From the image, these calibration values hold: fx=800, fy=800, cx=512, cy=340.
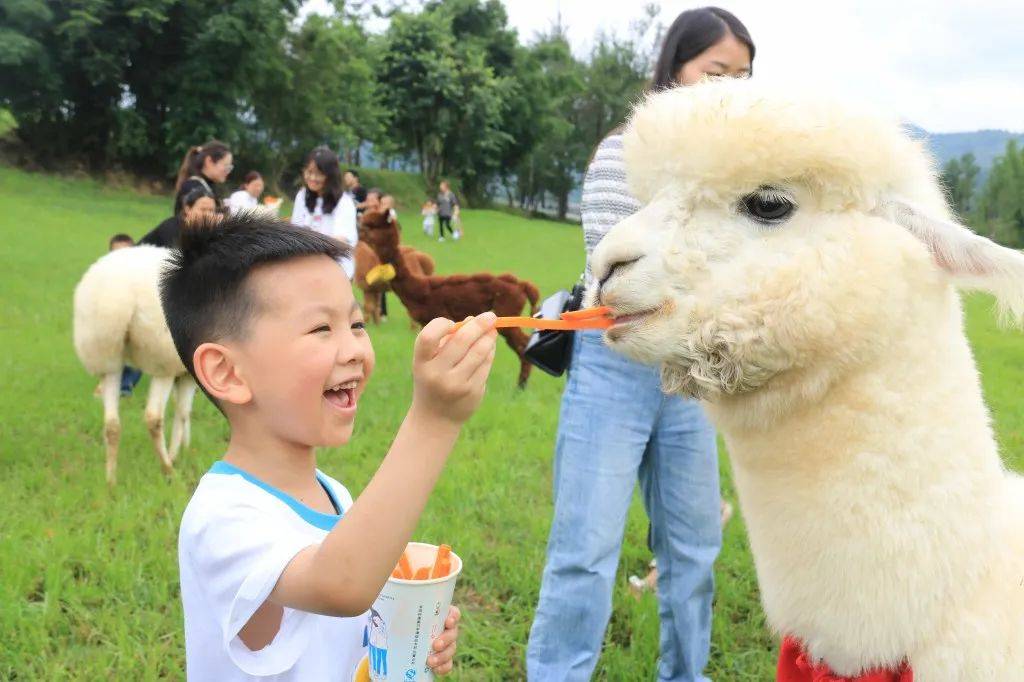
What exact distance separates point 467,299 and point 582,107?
4190 cm

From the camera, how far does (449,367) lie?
39.4 inches

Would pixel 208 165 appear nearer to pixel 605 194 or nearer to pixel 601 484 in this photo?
pixel 605 194

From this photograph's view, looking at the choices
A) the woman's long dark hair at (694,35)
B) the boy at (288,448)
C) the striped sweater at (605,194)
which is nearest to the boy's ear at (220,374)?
the boy at (288,448)

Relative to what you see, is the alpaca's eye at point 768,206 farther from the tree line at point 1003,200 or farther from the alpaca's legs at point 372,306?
the tree line at point 1003,200

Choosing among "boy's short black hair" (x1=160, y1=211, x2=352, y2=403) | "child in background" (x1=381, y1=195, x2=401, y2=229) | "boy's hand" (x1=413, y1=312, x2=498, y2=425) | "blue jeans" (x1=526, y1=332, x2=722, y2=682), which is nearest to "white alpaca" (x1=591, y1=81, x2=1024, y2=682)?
"boy's hand" (x1=413, y1=312, x2=498, y2=425)

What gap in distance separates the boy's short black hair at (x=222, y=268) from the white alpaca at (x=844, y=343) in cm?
52

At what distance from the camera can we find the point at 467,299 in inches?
269

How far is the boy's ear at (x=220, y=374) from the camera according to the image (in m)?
1.25

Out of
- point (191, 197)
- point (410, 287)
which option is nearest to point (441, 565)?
point (191, 197)

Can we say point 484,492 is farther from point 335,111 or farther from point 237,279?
point 335,111

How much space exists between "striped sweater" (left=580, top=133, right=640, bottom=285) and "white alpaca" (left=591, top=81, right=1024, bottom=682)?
676 millimetres

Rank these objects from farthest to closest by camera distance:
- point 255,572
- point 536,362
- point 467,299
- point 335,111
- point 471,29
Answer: point 471,29
point 335,111
point 467,299
point 536,362
point 255,572

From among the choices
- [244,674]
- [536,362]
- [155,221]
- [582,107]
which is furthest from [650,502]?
[582,107]

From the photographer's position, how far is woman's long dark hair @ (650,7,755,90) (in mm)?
1965
